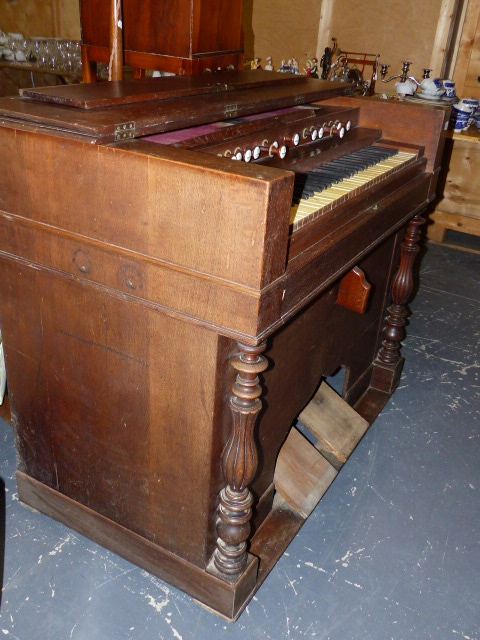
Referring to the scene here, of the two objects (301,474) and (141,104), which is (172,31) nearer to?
(141,104)

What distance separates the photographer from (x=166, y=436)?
5.00 feet

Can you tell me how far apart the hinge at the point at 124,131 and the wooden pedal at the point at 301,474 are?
114 centimetres

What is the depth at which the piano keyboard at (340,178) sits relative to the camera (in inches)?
58.7

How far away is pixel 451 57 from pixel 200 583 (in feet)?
12.8

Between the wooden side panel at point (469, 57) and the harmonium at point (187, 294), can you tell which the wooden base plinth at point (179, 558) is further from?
the wooden side panel at point (469, 57)

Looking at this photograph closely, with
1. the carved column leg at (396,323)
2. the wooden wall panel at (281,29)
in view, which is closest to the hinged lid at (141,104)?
the carved column leg at (396,323)

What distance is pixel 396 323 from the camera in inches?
103

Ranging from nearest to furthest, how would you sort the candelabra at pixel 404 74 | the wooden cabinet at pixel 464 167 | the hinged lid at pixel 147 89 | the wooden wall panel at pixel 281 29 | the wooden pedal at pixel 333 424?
1. the hinged lid at pixel 147 89
2. the wooden pedal at pixel 333 424
3. the candelabra at pixel 404 74
4. the wooden cabinet at pixel 464 167
5. the wooden wall panel at pixel 281 29

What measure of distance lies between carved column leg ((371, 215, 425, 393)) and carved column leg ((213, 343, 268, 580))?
49.2 inches

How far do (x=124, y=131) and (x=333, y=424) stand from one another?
4.53 ft

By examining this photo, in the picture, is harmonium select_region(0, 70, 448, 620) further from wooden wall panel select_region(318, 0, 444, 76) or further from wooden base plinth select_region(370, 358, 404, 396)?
wooden wall panel select_region(318, 0, 444, 76)

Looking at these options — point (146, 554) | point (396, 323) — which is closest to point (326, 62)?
point (396, 323)

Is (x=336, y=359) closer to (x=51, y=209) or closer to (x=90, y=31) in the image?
(x=51, y=209)

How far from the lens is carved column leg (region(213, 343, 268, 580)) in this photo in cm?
133
